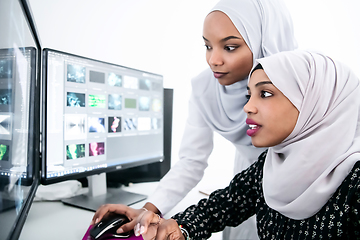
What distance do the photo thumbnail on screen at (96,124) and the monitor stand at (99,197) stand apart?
7.9 inches

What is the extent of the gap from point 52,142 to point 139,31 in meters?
1.03

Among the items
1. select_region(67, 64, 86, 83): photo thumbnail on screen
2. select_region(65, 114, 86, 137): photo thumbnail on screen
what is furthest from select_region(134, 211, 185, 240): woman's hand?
select_region(67, 64, 86, 83): photo thumbnail on screen

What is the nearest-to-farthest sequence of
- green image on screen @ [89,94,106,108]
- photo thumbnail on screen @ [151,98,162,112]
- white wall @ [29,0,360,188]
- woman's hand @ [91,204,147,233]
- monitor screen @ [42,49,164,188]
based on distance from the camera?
woman's hand @ [91,204,147,233] → monitor screen @ [42,49,164,188] → green image on screen @ [89,94,106,108] → photo thumbnail on screen @ [151,98,162,112] → white wall @ [29,0,360,188]

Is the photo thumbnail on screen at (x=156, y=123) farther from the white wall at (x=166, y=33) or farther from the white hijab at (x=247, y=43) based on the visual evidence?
the white wall at (x=166, y=33)

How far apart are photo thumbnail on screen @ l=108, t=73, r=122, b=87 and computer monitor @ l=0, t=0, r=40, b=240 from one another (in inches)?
10.7

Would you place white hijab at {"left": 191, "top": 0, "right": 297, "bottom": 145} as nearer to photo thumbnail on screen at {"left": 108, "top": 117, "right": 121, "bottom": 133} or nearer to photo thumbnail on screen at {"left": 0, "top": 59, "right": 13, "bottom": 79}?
photo thumbnail on screen at {"left": 108, "top": 117, "right": 121, "bottom": 133}

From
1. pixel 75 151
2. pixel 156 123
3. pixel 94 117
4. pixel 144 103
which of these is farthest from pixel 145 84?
pixel 75 151

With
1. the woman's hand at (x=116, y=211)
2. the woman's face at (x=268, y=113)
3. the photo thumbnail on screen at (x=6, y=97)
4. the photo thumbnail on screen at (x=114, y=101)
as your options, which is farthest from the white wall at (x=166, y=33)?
the photo thumbnail on screen at (x=6, y=97)

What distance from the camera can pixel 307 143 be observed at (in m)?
0.59

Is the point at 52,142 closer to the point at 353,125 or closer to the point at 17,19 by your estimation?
the point at 17,19

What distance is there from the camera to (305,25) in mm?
1960

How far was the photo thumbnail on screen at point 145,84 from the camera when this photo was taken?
1.17m

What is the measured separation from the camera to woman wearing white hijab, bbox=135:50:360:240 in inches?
21.3

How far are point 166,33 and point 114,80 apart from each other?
34.3 inches
